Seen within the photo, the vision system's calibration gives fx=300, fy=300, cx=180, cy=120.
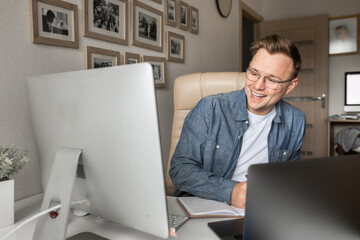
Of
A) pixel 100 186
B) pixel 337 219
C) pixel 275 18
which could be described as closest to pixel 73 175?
pixel 100 186

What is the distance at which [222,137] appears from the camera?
4.57 feet

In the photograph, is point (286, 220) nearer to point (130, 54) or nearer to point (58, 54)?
point (58, 54)

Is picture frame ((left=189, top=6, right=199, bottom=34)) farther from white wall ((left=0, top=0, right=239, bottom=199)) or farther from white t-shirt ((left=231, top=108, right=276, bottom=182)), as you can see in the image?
white t-shirt ((left=231, top=108, right=276, bottom=182))

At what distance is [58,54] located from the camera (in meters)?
1.33

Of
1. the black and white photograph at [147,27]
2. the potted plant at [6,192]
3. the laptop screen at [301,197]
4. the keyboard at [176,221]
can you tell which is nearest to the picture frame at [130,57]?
the black and white photograph at [147,27]

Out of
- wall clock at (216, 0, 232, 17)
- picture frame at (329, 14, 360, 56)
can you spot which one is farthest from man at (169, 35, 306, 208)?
picture frame at (329, 14, 360, 56)

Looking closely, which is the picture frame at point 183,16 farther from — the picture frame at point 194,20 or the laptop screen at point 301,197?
the laptop screen at point 301,197

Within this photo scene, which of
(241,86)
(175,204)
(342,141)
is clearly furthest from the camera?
(342,141)

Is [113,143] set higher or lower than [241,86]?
lower

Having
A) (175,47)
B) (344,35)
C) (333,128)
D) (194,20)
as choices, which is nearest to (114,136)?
(175,47)

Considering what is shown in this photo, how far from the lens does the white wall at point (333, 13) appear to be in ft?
13.0

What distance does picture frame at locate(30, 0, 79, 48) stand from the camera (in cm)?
122

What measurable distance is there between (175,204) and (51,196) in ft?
1.43

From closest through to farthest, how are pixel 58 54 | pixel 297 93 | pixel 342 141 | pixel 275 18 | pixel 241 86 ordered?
pixel 58 54 < pixel 241 86 < pixel 342 141 < pixel 297 93 < pixel 275 18
